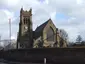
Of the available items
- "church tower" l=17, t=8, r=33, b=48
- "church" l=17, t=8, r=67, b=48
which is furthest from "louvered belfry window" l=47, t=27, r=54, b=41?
"church tower" l=17, t=8, r=33, b=48

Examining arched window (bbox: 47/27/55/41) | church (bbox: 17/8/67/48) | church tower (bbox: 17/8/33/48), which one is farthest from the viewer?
church tower (bbox: 17/8/33/48)

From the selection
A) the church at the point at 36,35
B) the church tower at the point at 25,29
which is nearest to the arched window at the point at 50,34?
the church at the point at 36,35

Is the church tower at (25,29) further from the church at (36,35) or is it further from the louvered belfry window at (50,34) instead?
the louvered belfry window at (50,34)

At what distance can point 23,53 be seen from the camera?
193 ft

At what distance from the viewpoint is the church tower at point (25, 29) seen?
122662 millimetres

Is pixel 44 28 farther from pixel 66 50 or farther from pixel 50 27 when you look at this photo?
pixel 66 50

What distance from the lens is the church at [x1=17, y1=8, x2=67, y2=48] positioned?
11794cm

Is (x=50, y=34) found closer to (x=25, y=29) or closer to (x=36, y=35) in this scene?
(x=36, y=35)

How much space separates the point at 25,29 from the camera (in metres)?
126

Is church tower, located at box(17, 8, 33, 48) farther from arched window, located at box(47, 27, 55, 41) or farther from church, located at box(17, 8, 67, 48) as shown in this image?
arched window, located at box(47, 27, 55, 41)

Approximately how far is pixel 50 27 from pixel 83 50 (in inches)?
3347

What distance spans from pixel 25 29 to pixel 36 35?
19.2 feet

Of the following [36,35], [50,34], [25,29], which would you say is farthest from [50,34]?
[25,29]

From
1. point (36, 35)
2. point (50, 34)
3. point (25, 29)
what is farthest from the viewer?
point (25, 29)
